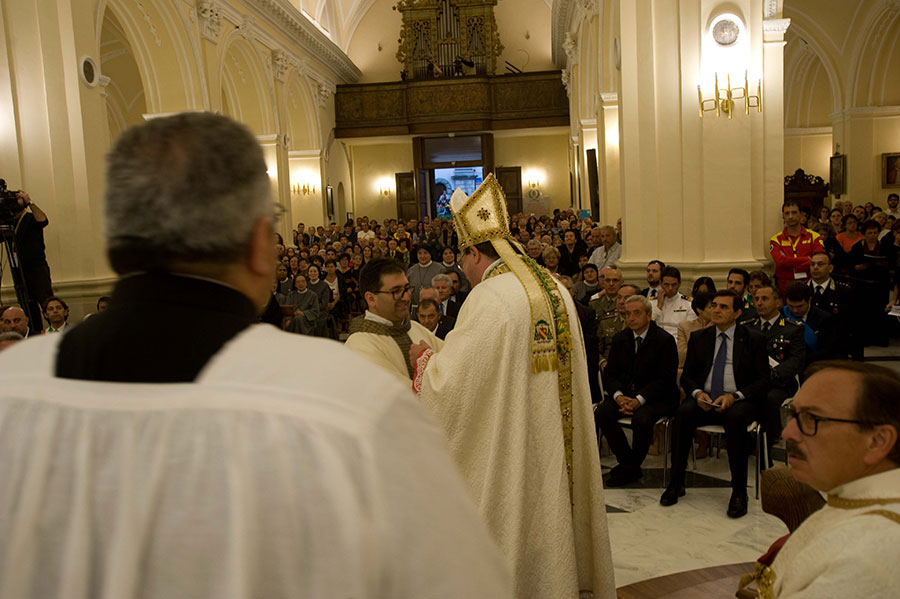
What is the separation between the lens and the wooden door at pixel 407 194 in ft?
83.7

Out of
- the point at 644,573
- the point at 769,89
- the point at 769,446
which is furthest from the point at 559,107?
the point at 644,573

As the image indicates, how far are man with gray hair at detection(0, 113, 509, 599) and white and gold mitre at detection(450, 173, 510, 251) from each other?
2.30m

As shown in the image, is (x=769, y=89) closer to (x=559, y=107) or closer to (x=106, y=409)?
(x=106, y=409)

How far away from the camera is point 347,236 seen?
18.1 metres

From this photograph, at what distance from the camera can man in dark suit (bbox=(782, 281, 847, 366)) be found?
5.61m

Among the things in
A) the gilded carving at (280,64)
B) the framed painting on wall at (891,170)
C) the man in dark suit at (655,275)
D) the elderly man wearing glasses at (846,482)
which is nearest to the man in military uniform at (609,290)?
the man in dark suit at (655,275)

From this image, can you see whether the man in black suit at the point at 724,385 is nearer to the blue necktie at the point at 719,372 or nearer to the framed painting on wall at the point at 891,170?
the blue necktie at the point at 719,372

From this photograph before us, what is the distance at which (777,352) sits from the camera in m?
5.41

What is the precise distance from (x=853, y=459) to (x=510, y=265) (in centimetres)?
168

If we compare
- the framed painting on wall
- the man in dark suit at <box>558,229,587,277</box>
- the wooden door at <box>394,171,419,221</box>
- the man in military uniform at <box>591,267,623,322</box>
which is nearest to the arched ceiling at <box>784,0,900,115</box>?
the framed painting on wall

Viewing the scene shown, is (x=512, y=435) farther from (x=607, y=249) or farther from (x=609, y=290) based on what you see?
(x=607, y=249)

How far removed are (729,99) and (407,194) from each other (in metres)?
18.5

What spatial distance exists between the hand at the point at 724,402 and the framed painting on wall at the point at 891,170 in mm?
12541

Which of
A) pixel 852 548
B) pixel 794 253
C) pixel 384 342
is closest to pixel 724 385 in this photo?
pixel 384 342
